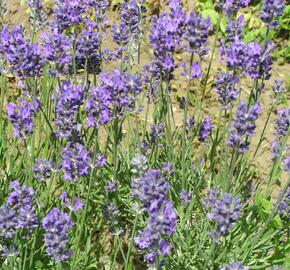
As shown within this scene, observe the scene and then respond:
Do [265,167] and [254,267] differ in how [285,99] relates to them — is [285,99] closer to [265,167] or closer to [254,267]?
[265,167]

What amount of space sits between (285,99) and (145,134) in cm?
168

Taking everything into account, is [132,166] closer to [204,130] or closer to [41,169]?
[41,169]

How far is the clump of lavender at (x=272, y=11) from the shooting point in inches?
102

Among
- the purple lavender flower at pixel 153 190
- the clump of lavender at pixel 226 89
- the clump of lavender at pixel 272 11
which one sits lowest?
the purple lavender flower at pixel 153 190

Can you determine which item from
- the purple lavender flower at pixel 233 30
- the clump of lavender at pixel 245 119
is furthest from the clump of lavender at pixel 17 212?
the purple lavender flower at pixel 233 30

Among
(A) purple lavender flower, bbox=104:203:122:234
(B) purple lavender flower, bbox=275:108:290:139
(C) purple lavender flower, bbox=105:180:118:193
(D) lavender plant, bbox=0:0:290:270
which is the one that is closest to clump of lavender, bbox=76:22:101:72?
(D) lavender plant, bbox=0:0:290:270

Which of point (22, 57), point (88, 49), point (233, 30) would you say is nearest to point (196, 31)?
point (233, 30)

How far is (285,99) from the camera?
4.61 m

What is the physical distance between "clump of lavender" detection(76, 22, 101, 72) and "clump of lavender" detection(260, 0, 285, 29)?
2.67ft

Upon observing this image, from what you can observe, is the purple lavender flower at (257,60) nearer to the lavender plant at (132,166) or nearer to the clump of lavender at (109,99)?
the lavender plant at (132,166)

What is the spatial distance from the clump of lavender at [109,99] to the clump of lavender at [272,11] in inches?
27.3

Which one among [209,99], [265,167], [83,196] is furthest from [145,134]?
[209,99]

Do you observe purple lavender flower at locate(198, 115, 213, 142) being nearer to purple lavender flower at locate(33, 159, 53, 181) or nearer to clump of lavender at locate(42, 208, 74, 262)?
purple lavender flower at locate(33, 159, 53, 181)

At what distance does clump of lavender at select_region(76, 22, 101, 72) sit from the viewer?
278 cm
